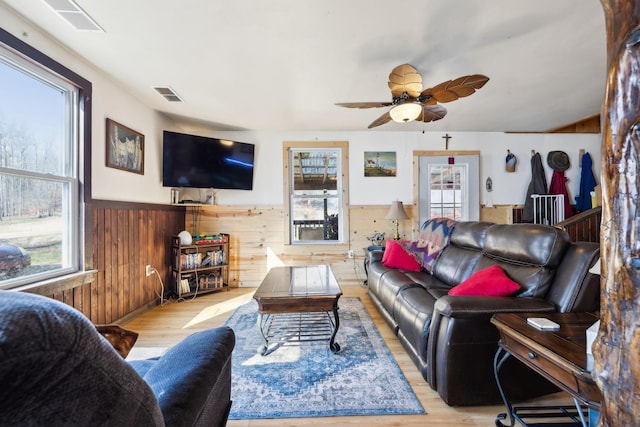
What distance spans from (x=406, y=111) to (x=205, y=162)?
272cm

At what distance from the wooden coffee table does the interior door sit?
2.28m

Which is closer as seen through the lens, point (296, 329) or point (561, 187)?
point (296, 329)

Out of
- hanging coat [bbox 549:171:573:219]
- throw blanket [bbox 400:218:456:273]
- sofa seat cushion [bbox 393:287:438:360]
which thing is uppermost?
hanging coat [bbox 549:171:573:219]

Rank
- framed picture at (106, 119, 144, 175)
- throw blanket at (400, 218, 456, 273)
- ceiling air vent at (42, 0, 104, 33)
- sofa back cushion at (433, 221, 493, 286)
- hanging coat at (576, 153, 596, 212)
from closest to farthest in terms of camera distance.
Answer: ceiling air vent at (42, 0, 104, 33) < sofa back cushion at (433, 221, 493, 286) < framed picture at (106, 119, 144, 175) < throw blanket at (400, 218, 456, 273) < hanging coat at (576, 153, 596, 212)

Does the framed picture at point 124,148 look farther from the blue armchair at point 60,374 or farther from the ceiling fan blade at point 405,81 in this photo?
the blue armchair at point 60,374

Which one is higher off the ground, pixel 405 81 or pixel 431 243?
pixel 405 81

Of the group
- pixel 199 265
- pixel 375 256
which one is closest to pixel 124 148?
pixel 199 265

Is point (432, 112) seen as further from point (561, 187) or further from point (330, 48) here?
point (561, 187)

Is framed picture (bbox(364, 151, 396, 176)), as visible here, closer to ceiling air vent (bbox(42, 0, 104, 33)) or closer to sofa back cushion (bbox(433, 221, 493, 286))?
sofa back cushion (bbox(433, 221, 493, 286))

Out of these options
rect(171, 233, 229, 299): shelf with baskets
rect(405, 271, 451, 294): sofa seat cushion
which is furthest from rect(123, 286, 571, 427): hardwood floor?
rect(405, 271, 451, 294): sofa seat cushion

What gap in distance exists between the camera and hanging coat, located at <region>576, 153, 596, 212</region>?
4199 millimetres

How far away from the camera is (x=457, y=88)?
211 centimetres

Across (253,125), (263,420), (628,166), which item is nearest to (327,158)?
(253,125)

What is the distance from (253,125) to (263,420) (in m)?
3.50
